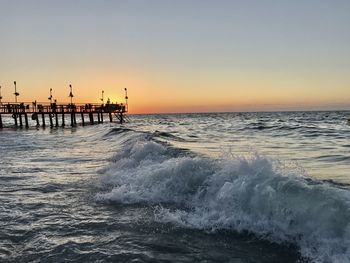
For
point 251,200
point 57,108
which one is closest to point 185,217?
point 251,200

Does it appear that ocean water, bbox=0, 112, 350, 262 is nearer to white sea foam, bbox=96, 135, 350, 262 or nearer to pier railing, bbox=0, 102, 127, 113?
white sea foam, bbox=96, 135, 350, 262

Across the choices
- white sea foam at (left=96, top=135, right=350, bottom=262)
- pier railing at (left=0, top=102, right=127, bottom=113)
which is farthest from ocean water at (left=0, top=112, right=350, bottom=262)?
pier railing at (left=0, top=102, right=127, bottom=113)

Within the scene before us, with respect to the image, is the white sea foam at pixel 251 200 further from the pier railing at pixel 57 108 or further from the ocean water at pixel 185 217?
the pier railing at pixel 57 108

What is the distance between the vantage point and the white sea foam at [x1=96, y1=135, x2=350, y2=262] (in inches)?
215

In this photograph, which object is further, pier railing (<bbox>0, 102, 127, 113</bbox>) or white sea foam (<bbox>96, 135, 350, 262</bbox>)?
pier railing (<bbox>0, 102, 127, 113</bbox>)

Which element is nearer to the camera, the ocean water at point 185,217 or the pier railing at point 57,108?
A: the ocean water at point 185,217

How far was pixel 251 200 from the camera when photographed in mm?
A: 6918

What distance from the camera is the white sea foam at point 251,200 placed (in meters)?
5.47

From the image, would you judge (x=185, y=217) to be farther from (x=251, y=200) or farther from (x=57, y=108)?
(x=57, y=108)

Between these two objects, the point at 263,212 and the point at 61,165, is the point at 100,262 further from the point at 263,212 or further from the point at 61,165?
the point at 61,165

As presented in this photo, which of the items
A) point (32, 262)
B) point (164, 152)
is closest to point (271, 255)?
point (32, 262)

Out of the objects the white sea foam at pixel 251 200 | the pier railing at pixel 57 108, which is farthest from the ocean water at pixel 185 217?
the pier railing at pixel 57 108

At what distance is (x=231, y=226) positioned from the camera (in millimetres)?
6566

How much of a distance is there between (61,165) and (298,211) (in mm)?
10757
